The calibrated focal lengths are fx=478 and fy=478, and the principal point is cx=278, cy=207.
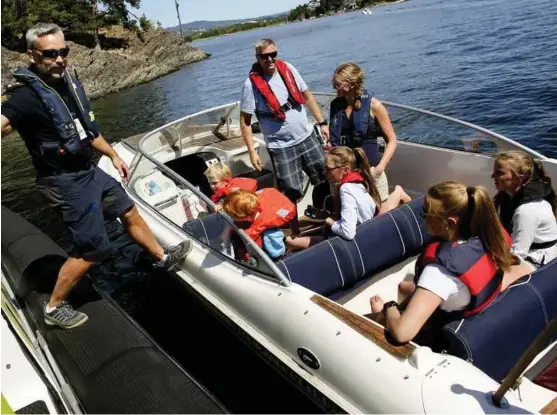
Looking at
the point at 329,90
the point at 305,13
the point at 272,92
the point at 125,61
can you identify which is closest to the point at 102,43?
the point at 125,61

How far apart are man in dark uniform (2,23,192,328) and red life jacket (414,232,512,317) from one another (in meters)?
2.31

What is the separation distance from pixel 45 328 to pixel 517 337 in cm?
333

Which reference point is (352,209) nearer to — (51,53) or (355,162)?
(355,162)

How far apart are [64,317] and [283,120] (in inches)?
98.7

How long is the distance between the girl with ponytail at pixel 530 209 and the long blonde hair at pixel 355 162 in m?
0.91

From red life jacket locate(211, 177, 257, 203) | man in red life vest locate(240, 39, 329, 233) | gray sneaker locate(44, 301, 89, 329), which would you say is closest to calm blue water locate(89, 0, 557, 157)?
man in red life vest locate(240, 39, 329, 233)

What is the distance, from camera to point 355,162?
3.71 metres

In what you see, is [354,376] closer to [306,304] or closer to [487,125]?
[306,304]

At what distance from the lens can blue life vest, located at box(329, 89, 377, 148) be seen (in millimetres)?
4219

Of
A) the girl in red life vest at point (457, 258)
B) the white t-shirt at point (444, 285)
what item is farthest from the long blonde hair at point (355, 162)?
the white t-shirt at point (444, 285)

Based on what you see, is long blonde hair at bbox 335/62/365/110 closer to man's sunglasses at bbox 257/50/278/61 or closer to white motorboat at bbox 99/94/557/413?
man's sunglasses at bbox 257/50/278/61

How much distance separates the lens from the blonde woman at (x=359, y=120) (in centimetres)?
405

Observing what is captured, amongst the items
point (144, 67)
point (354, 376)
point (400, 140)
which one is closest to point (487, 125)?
point (400, 140)

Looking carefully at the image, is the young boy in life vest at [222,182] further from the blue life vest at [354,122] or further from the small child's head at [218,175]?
the blue life vest at [354,122]
